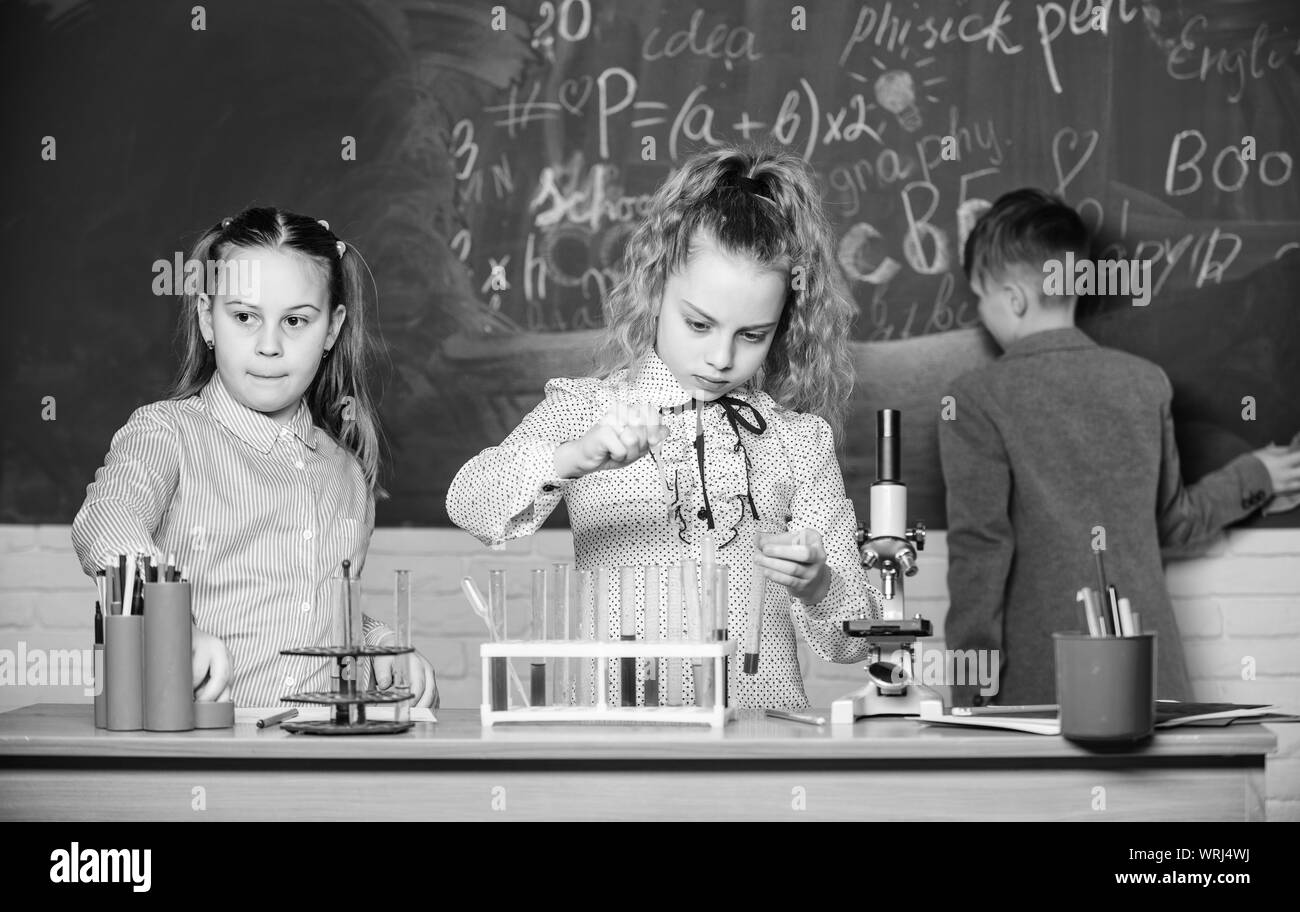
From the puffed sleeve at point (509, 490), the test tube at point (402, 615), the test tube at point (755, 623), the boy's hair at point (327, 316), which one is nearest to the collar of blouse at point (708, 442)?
the puffed sleeve at point (509, 490)

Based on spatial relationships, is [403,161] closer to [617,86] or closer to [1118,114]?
[617,86]

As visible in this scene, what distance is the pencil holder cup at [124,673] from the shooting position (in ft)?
5.27

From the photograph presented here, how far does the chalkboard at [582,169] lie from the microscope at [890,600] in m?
1.49

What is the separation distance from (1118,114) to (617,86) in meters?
1.10

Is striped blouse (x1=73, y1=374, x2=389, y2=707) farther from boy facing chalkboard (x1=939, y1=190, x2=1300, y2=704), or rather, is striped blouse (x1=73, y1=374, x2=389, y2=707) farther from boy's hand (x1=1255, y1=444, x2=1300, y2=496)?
boy's hand (x1=1255, y1=444, x2=1300, y2=496)

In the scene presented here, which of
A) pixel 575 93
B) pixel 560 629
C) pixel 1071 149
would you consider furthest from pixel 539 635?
pixel 1071 149

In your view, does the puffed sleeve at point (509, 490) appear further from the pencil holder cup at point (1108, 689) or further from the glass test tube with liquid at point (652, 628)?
the pencil holder cup at point (1108, 689)

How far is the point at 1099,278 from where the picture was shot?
3199 mm

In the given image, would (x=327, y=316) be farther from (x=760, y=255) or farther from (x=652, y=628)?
(x=652, y=628)

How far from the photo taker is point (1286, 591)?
324 centimetres

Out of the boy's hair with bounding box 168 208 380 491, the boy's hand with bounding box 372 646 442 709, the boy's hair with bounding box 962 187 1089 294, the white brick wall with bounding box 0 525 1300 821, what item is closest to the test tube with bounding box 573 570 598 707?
the boy's hand with bounding box 372 646 442 709
